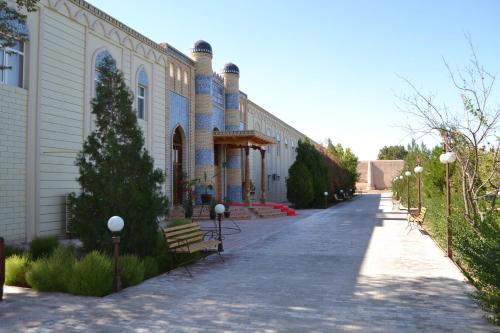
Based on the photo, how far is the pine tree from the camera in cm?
711

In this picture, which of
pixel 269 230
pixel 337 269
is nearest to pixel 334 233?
pixel 269 230

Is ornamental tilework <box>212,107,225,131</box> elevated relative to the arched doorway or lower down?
elevated

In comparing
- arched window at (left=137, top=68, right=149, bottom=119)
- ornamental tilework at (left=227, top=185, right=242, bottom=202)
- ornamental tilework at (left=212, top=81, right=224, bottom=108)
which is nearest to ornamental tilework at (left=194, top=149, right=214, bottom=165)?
ornamental tilework at (left=212, top=81, right=224, bottom=108)

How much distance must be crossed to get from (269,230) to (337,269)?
256 inches

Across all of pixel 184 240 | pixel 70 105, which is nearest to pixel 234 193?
pixel 70 105

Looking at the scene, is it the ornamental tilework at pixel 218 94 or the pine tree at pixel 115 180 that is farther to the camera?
the ornamental tilework at pixel 218 94

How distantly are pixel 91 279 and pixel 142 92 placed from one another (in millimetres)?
10663

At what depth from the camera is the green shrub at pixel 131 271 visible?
6208 millimetres

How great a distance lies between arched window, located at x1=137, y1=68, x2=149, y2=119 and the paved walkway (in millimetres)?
8292

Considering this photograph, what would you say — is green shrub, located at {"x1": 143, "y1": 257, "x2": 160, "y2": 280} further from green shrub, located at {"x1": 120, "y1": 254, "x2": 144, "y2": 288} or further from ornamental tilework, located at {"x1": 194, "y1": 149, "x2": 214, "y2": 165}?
ornamental tilework, located at {"x1": 194, "y1": 149, "x2": 214, "y2": 165}

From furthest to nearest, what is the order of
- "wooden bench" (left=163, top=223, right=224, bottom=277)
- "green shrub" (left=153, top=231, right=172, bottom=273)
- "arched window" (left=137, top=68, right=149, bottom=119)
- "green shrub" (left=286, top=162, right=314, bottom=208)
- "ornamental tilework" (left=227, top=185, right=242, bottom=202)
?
1. "green shrub" (left=286, top=162, right=314, bottom=208)
2. "ornamental tilework" (left=227, top=185, right=242, bottom=202)
3. "arched window" (left=137, top=68, right=149, bottom=119)
4. "green shrub" (left=153, top=231, right=172, bottom=273)
5. "wooden bench" (left=163, top=223, right=224, bottom=277)

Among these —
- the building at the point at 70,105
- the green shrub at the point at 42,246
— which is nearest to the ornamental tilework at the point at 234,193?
the building at the point at 70,105

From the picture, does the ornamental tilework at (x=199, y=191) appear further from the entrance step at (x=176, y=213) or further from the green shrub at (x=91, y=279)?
the green shrub at (x=91, y=279)

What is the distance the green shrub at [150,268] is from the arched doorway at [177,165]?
11.6 metres
